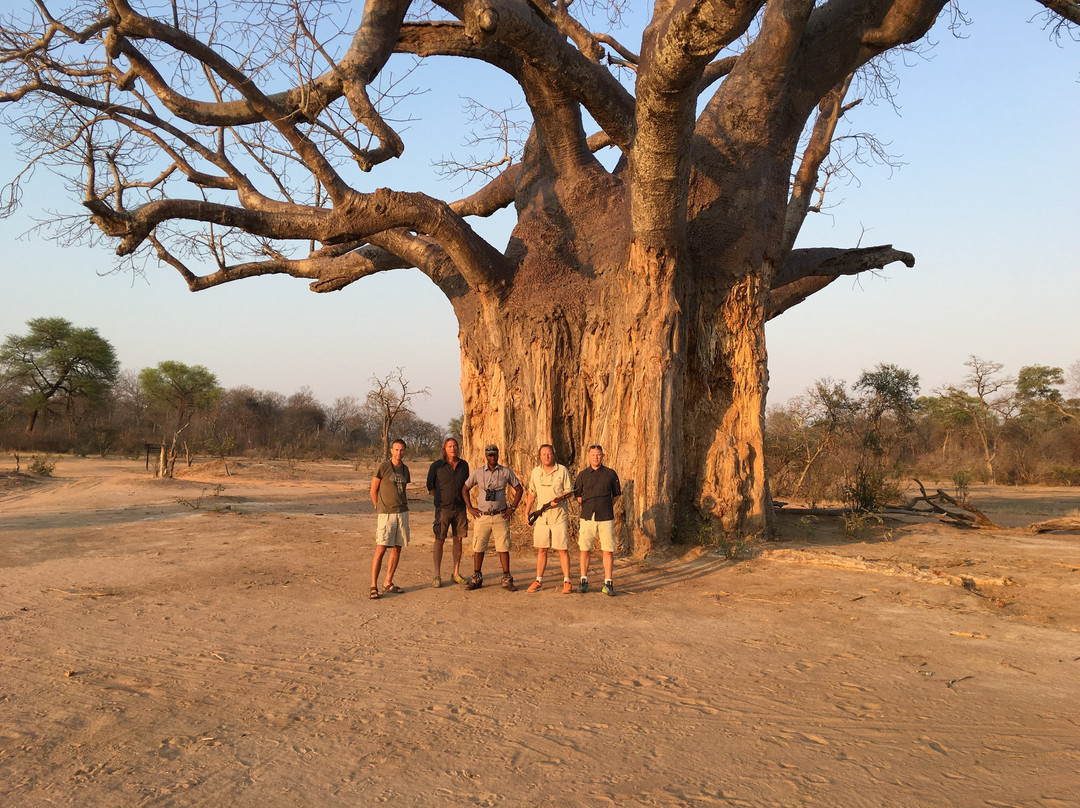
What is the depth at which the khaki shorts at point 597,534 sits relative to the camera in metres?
6.04

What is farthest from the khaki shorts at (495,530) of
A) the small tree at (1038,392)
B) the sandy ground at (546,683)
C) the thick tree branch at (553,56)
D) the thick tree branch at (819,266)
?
the small tree at (1038,392)

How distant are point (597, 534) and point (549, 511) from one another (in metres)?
0.45

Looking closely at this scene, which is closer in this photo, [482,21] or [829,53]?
[482,21]

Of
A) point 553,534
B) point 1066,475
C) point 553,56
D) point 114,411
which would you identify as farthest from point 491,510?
point 114,411

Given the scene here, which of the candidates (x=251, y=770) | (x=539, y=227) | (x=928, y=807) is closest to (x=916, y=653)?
(x=928, y=807)

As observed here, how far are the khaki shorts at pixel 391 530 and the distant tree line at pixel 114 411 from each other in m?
16.0

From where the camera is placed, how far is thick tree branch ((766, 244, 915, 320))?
9.74 meters

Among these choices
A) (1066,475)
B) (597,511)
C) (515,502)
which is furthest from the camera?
(1066,475)

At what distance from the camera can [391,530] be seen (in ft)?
20.1

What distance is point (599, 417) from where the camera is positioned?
8.02 meters

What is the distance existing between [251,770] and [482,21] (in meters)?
5.12

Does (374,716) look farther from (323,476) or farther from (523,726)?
(323,476)

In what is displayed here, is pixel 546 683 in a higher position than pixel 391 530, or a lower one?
lower

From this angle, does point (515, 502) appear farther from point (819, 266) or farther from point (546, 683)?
point (819, 266)
